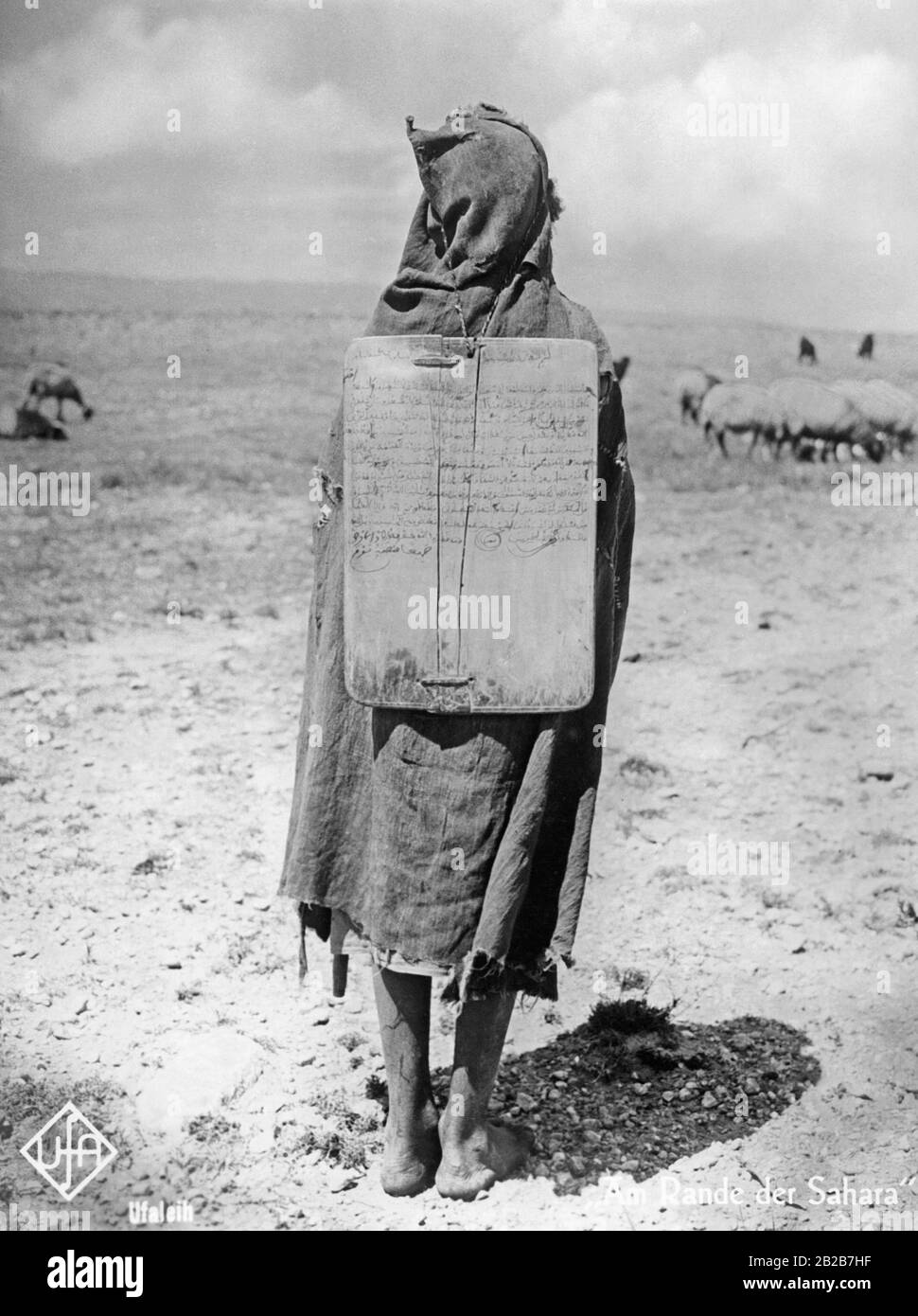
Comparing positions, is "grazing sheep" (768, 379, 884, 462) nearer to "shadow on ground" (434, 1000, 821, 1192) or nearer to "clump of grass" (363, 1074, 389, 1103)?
"shadow on ground" (434, 1000, 821, 1192)

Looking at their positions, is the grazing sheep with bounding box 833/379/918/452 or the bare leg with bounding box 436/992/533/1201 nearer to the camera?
the bare leg with bounding box 436/992/533/1201

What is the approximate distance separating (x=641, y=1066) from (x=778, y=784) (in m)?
2.13

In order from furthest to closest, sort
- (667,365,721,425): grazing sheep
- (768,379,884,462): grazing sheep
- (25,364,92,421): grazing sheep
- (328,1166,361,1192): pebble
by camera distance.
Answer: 1. (667,365,721,425): grazing sheep
2. (25,364,92,421): grazing sheep
3. (768,379,884,462): grazing sheep
4. (328,1166,361,1192): pebble

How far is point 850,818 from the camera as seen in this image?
5.62 meters

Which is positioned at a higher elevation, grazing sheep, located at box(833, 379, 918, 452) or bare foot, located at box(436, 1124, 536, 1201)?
grazing sheep, located at box(833, 379, 918, 452)

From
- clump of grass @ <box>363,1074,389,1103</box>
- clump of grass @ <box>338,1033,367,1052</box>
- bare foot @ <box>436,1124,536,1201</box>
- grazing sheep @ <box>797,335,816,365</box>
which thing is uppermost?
grazing sheep @ <box>797,335,816,365</box>

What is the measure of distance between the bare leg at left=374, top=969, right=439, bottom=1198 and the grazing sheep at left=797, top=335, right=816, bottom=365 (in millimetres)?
7942

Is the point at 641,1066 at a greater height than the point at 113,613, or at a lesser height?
lesser

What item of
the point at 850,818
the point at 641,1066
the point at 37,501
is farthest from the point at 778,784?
the point at 37,501

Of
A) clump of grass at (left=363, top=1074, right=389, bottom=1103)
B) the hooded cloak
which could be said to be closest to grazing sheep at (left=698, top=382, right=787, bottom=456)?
clump of grass at (left=363, top=1074, right=389, bottom=1103)

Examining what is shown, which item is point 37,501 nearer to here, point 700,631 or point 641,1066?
point 700,631

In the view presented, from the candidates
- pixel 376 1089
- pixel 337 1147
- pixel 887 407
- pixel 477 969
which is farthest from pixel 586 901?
pixel 887 407

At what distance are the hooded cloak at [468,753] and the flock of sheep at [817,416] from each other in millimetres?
7416

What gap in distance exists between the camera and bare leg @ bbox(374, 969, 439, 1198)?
3305mm
